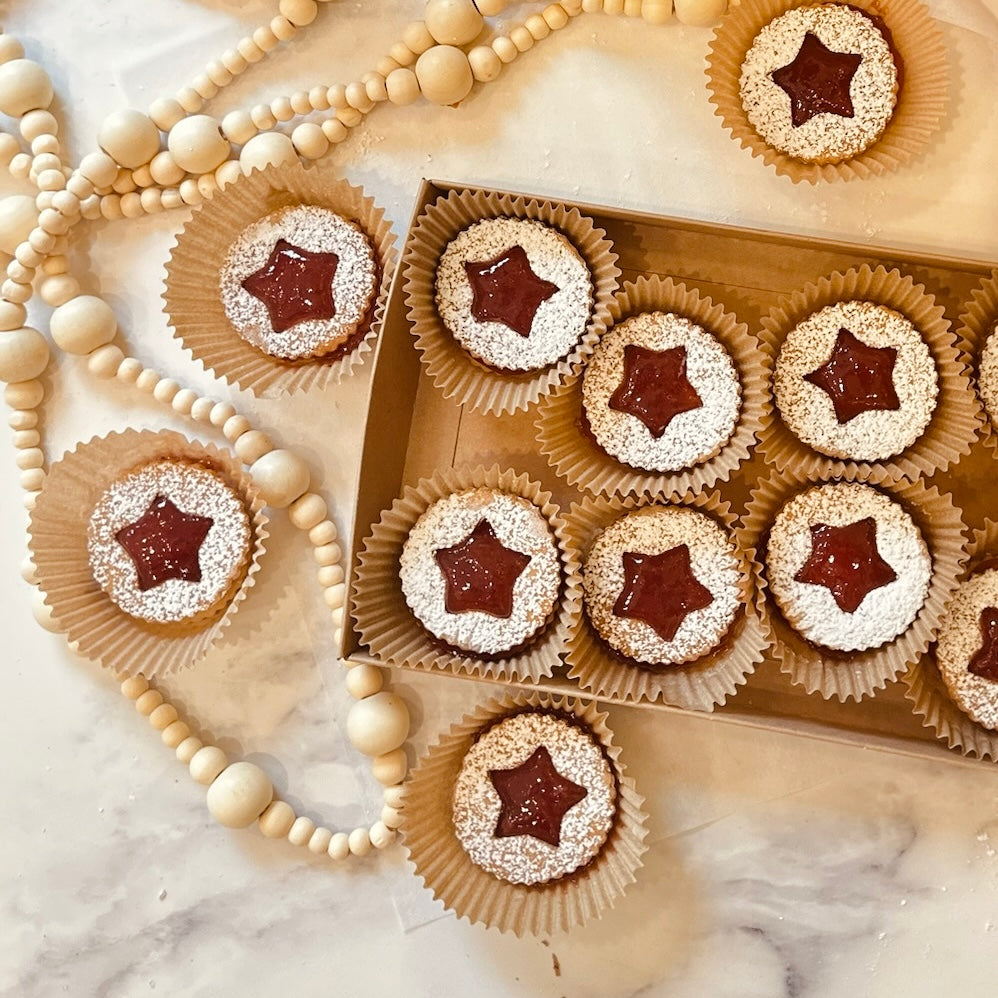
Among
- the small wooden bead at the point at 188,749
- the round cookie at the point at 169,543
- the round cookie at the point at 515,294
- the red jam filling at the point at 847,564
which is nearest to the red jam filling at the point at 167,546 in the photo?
the round cookie at the point at 169,543

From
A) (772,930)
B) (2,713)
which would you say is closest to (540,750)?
(772,930)

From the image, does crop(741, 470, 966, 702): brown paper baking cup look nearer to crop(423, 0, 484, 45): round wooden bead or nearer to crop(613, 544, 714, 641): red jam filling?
crop(613, 544, 714, 641): red jam filling

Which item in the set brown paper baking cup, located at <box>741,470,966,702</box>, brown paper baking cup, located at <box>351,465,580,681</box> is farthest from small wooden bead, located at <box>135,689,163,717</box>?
brown paper baking cup, located at <box>741,470,966,702</box>

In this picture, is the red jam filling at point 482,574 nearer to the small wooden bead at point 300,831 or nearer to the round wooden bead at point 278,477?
the round wooden bead at point 278,477

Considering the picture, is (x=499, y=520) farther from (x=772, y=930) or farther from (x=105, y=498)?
(x=772, y=930)

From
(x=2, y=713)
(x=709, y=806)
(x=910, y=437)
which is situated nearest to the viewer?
(x=910, y=437)

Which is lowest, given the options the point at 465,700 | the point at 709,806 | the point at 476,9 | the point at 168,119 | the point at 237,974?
the point at 237,974

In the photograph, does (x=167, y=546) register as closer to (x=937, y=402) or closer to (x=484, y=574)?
(x=484, y=574)
